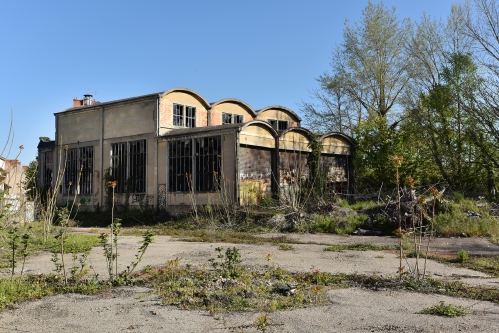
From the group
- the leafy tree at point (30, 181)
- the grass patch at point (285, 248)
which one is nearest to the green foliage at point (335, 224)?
the grass patch at point (285, 248)

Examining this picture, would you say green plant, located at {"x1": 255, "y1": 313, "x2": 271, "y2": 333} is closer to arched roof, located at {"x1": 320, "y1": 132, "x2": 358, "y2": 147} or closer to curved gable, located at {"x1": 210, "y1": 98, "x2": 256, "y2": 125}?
arched roof, located at {"x1": 320, "y1": 132, "x2": 358, "y2": 147}

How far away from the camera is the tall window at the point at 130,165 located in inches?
928

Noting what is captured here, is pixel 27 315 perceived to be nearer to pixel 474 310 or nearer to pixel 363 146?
pixel 474 310

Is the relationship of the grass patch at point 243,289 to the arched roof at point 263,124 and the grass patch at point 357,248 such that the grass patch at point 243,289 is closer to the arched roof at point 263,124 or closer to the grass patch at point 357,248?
the grass patch at point 357,248

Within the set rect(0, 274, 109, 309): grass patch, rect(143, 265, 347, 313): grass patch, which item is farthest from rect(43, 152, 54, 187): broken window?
rect(143, 265, 347, 313): grass patch

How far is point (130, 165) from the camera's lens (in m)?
24.1

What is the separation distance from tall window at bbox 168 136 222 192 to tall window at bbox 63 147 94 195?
19.5ft

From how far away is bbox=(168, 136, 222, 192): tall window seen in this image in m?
20.8

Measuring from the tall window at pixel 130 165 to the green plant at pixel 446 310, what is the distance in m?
18.8

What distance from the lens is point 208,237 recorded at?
1523 centimetres

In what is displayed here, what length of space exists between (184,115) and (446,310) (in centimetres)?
1983

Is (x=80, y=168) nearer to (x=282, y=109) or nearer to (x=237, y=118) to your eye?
(x=237, y=118)

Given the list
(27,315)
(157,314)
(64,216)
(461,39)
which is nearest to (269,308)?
(157,314)

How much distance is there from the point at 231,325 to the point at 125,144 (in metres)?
20.1
